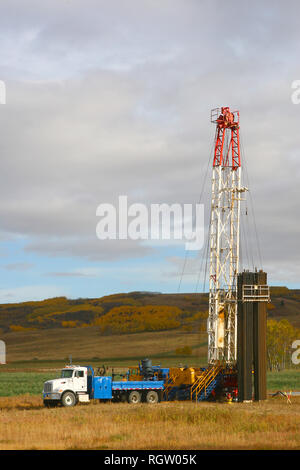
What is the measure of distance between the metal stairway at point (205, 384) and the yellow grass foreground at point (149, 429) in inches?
298

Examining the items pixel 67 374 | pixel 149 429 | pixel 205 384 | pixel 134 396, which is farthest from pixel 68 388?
pixel 149 429

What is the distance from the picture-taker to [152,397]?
3972cm

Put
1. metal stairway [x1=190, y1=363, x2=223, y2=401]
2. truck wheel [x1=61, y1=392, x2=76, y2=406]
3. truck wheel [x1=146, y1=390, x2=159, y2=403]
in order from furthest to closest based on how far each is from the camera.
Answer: metal stairway [x1=190, y1=363, x2=223, y2=401]
truck wheel [x1=146, y1=390, x2=159, y2=403]
truck wheel [x1=61, y1=392, x2=76, y2=406]

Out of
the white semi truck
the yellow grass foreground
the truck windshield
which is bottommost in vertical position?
the yellow grass foreground

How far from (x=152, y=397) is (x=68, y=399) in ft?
17.7

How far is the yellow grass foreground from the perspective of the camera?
22016 mm

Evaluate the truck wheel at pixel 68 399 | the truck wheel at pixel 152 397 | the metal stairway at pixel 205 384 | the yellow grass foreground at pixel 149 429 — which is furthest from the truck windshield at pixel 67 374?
the metal stairway at pixel 205 384

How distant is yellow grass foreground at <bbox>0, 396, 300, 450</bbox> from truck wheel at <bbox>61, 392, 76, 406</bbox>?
9.87ft

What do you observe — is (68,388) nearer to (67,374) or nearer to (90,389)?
(67,374)

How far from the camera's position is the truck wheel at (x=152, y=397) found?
1555 inches

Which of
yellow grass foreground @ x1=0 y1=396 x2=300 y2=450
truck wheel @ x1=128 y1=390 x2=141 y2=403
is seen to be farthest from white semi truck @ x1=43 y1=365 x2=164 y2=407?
yellow grass foreground @ x1=0 y1=396 x2=300 y2=450

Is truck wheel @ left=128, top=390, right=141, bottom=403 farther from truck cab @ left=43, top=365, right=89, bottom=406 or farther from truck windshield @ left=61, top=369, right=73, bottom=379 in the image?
truck windshield @ left=61, top=369, right=73, bottom=379

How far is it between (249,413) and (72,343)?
126351 millimetres
